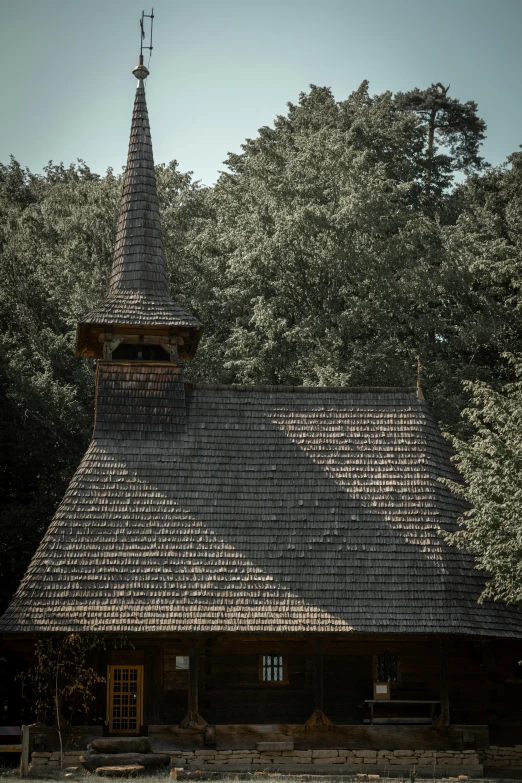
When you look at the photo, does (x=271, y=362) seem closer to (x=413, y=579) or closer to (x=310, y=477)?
(x=310, y=477)

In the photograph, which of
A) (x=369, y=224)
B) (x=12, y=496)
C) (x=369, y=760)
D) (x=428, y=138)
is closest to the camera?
(x=369, y=760)

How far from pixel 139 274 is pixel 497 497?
9.83m

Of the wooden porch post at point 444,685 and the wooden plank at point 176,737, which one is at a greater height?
the wooden porch post at point 444,685

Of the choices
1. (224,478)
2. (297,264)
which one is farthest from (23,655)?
(297,264)

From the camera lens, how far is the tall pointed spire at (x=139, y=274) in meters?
24.5

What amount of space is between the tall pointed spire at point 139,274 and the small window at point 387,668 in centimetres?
804

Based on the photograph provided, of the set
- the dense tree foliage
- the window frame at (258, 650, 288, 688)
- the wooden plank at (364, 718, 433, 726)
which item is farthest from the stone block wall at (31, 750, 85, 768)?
the dense tree foliage

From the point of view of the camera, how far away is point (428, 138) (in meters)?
46.9

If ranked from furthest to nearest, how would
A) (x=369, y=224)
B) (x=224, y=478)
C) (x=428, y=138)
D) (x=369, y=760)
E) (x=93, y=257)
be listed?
(x=428, y=138)
(x=93, y=257)
(x=369, y=224)
(x=224, y=478)
(x=369, y=760)

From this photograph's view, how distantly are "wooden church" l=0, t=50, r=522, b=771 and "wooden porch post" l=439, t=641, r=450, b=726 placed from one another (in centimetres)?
4

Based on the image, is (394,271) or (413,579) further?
(394,271)

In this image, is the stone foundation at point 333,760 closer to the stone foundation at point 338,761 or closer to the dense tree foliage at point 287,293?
the stone foundation at point 338,761

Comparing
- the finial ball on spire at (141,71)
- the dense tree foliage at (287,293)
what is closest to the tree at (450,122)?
the dense tree foliage at (287,293)

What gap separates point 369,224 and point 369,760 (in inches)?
706
